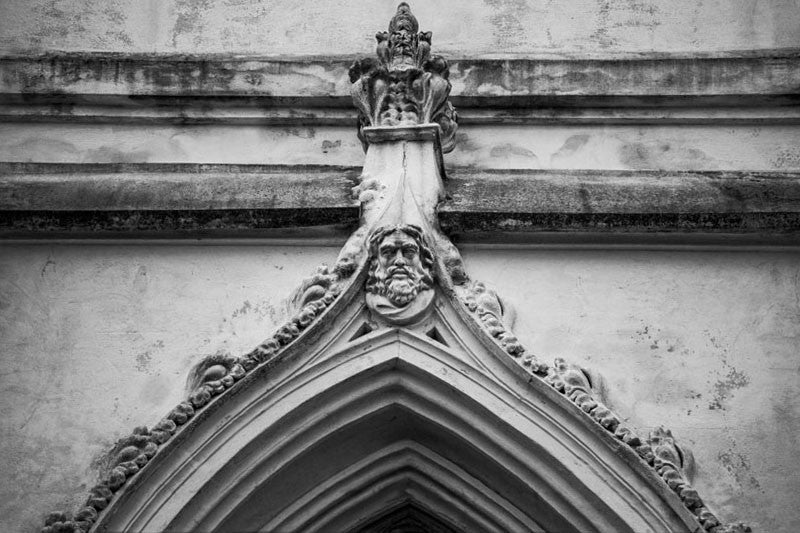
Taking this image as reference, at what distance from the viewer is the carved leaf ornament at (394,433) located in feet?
22.5

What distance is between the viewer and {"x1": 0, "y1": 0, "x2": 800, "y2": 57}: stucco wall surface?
899cm

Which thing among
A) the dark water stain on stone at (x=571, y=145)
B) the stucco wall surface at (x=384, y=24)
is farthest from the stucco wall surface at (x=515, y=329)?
the stucco wall surface at (x=384, y=24)

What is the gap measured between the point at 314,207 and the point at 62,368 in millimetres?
1499

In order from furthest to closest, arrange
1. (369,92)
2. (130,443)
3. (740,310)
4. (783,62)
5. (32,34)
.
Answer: (32,34), (783,62), (369,92), (740,310), (130,443)

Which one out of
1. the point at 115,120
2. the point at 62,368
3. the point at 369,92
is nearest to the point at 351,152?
the point at 369,92

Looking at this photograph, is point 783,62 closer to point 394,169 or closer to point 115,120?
point 394,169

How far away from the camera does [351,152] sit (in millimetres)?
8461

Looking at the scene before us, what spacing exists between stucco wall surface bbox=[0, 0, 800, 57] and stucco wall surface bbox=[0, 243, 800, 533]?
1817 millimetres

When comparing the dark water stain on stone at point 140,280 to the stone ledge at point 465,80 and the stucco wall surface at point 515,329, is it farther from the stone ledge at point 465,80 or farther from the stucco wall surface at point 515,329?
the stone ledge at point 465,80

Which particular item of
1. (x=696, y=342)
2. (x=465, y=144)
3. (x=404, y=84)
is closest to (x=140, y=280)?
(x=404, y=84)

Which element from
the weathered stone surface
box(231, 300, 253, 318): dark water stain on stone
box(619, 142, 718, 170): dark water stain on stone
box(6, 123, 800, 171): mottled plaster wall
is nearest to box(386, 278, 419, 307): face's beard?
the weathered stone surface

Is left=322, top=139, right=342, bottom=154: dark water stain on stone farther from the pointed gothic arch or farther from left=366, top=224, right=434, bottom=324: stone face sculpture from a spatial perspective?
the pointed gothic arch

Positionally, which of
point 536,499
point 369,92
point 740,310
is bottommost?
point 536,499

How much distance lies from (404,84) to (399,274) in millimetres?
1235
